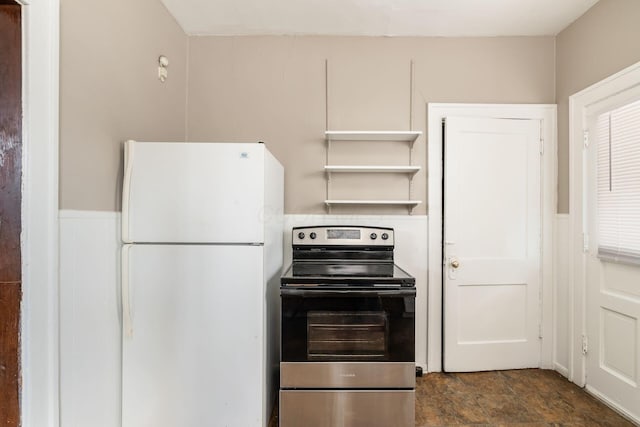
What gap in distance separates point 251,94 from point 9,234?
5.46 ft

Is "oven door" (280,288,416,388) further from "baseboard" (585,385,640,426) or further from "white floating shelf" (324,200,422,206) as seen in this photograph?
"baseboard" (585,385,640,426)

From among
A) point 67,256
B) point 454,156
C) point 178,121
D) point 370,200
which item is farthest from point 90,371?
point 454,156

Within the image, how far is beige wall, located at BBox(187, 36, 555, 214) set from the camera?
2.29 metres

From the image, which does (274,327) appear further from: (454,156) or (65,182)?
(454,156)

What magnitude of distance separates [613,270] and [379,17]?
2.18 metres

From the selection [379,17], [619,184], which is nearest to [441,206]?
[619,184]

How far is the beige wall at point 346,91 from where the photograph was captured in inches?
90.0

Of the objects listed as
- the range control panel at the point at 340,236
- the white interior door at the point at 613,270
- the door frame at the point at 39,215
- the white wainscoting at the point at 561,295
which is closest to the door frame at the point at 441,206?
the white wainscoting at the point at 561,295

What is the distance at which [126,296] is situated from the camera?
4.69 ft

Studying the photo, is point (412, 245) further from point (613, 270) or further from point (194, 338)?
point (194, 338)

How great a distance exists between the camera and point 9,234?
1075 mm

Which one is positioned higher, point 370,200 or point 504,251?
point 370,200

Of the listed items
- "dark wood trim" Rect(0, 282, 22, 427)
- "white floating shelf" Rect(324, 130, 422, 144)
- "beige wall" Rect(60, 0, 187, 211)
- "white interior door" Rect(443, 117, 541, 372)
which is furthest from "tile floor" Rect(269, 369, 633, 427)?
"white floating shelf" Rect(324, 130, 422, 144)

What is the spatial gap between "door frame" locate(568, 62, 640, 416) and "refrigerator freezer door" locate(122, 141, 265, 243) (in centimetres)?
212
